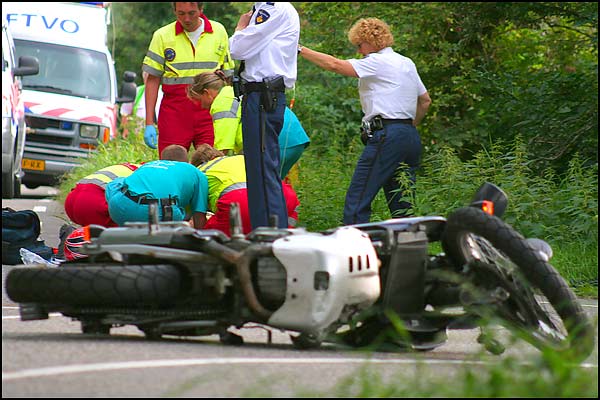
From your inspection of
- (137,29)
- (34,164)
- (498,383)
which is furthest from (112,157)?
(137,29)

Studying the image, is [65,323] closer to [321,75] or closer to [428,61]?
[428,61]

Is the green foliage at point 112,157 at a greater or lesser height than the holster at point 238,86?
lesser

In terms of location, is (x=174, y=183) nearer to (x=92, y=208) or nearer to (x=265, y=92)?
(x=265, y=92)

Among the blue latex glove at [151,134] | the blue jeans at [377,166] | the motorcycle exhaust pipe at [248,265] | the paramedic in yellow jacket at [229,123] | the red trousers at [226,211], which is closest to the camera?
the motorcycle exhaust pipe at [248,265]

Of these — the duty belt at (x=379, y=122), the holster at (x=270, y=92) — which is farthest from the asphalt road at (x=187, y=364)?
the duty belt at (x=379, y=122)

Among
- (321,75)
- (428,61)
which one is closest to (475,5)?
(428,61)

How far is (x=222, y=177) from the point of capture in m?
8.92

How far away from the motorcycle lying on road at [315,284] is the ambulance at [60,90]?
15.0 m

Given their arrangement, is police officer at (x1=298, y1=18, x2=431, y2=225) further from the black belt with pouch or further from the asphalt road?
the asphalt road

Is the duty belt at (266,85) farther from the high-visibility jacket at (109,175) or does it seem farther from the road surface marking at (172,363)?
the road surface marking at (172,363)

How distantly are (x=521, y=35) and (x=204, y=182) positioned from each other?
8.57 metres

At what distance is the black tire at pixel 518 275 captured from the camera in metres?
5.63

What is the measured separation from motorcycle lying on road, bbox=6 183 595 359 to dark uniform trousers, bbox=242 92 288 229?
2360 millimetres

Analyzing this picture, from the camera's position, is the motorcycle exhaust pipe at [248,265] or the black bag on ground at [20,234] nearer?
the motorcycle exhaust pipe at [248,265]
